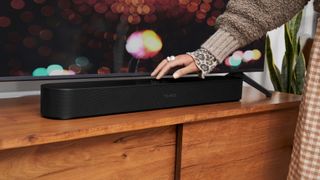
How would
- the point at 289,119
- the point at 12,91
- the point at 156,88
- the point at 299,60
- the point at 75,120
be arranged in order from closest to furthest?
1. the point at 75,120
2. the point at 156,88
3. the point at 12,91
4. the point at 289,119
5. the point at 299,60

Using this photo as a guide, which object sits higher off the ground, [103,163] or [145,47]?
[145,47]

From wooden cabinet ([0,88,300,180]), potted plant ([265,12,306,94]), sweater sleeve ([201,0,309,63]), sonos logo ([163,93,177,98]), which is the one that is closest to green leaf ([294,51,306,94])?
potted plant ([265,12,306,94])

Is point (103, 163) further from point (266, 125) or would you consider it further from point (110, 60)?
point (266, 125)

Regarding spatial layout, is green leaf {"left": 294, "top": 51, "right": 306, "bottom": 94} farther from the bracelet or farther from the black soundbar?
the bracelet

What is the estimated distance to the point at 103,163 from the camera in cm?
87

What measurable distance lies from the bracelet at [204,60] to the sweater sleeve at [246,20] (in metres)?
0.01

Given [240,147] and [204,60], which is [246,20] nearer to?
[204,60]

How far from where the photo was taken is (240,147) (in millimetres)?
1134

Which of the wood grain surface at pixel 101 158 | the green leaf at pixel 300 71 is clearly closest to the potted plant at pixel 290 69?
the green leaf at pixel 300 71

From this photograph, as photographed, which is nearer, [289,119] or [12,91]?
[12,91]

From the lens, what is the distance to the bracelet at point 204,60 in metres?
1.04

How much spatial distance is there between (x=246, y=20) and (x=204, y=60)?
17 centimetres

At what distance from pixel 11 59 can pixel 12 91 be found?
0.23 m

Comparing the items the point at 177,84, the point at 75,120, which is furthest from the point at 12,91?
the point at 177,84
